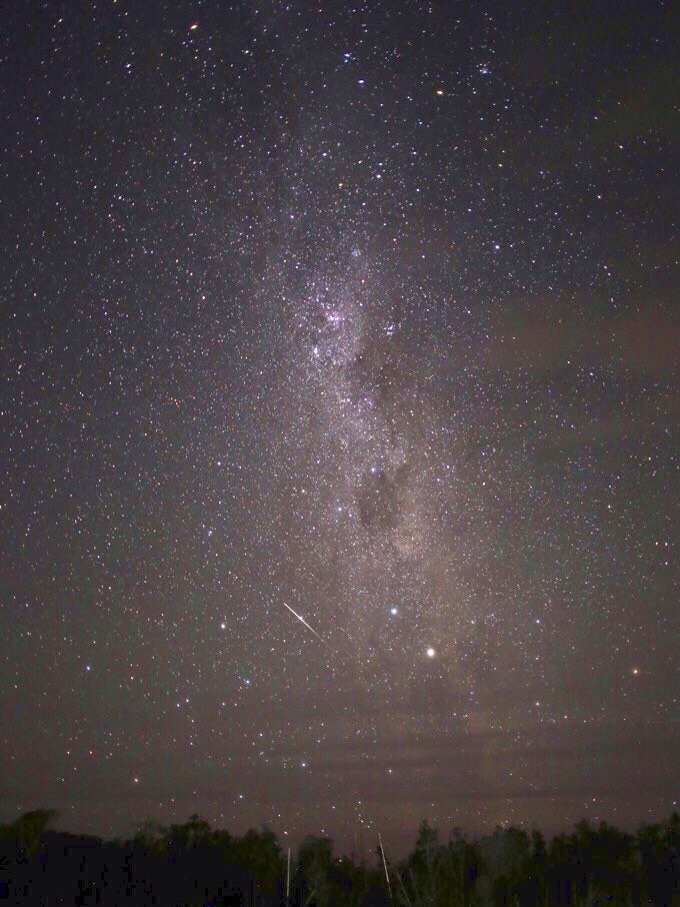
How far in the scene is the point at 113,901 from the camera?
22562 millimetres

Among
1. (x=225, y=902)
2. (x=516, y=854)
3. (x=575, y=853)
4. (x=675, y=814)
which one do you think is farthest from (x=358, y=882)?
(x=675, y=814)

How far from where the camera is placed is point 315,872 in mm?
27266

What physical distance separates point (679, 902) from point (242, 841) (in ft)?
40.2

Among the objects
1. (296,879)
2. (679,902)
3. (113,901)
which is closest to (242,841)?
(296,879)

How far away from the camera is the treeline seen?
76.8 feet

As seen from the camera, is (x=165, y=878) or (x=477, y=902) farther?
(x=165, y=878)

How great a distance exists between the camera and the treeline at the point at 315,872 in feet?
76.8

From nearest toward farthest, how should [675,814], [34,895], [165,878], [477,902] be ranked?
[34,895], [477,902], [165,878], [675,814]

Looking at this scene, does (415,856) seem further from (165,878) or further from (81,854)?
(81,854)

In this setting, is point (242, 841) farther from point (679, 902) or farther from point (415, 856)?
point (679, 902)

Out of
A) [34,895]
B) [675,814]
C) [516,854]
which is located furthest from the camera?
[675,814]

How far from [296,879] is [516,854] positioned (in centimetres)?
661

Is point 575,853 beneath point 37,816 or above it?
beneath

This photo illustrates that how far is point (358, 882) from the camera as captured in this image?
26.2 m
